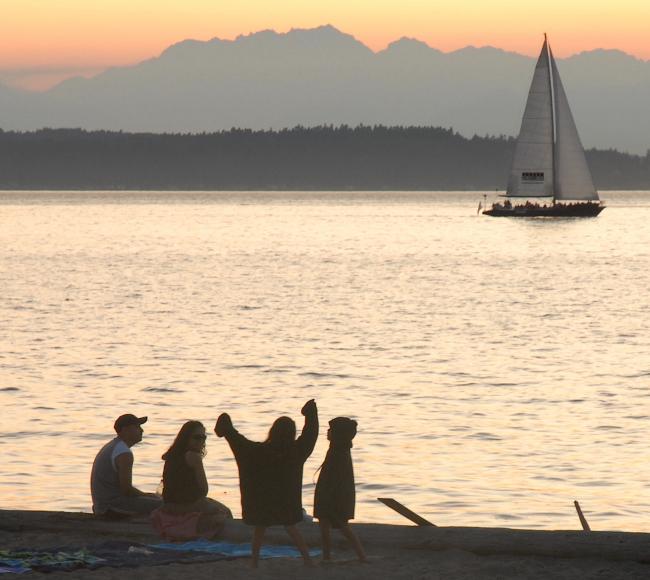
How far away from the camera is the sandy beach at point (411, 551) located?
12.8 metres

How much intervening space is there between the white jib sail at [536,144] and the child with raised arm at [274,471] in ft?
342

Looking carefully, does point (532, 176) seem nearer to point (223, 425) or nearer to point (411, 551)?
point (411, 551)

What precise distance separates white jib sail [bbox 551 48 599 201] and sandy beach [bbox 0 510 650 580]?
10679 centimetres

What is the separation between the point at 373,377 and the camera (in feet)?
116

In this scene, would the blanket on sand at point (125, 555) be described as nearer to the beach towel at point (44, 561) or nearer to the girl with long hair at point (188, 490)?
the beach towel at point (44, 561)

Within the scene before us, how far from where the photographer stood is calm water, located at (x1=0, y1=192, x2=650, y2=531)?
21.8 m

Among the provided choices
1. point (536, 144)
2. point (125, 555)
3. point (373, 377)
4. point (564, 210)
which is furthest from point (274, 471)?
point (564, 210)

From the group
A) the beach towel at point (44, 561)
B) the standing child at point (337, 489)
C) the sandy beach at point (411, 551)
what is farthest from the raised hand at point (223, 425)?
the beach towel at point (44, 561)

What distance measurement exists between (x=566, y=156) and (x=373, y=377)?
3468 inches

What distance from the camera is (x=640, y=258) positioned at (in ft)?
380

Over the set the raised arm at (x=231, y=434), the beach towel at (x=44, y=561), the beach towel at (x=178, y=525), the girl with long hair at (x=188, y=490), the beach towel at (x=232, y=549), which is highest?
the raised arm at (x=231, y=434)

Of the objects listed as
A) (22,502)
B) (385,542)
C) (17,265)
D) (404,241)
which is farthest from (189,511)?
(404,241)

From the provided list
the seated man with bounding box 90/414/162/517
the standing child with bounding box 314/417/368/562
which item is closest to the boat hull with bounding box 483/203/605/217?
the seated man with bounding box 90/414/162/517

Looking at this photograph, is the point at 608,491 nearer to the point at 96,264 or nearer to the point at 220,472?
the point at 220,472
